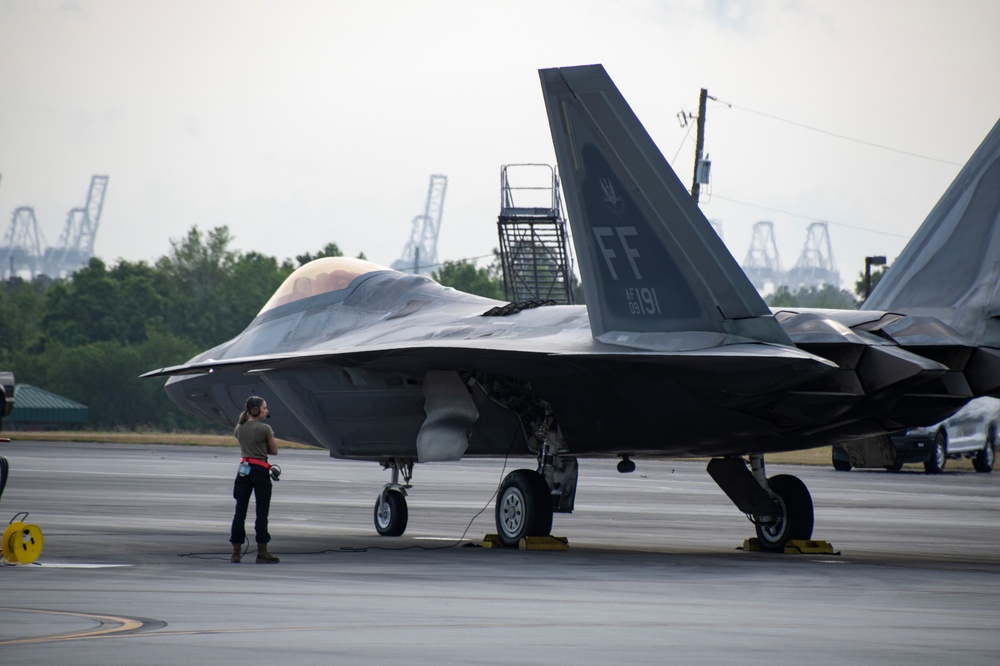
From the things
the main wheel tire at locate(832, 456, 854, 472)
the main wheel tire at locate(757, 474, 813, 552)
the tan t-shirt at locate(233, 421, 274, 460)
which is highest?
the main wheel tire at locate(832, 456, 854, 472)

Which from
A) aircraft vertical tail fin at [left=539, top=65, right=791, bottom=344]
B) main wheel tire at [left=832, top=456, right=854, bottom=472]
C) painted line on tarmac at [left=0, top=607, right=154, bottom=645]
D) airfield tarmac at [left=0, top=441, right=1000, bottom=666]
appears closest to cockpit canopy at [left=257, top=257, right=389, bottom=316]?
airfield tarmac at [left=0, top=441, right=1000, bottom=666]

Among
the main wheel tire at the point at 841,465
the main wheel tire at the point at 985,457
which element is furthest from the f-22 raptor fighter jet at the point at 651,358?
the main wheel tire at the point at 985,457

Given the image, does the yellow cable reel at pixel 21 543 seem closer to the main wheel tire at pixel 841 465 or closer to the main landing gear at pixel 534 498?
the main landing gear at pixel 534 498

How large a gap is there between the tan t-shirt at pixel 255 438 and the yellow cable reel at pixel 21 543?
6.81 ft

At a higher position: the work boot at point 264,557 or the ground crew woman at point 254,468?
the ground crew woman at point 254,468

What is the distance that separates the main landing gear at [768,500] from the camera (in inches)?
592

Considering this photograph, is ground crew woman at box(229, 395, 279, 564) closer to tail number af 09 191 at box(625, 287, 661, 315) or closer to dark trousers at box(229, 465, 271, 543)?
dark trousers at box(229, 465, 271, 543)

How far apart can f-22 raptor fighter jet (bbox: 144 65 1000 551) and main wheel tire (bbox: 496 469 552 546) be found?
0.02m

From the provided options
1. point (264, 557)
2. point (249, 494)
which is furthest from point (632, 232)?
point (264, 557)

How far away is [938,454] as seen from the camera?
3747 centimetres

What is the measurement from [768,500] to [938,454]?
2426 cm

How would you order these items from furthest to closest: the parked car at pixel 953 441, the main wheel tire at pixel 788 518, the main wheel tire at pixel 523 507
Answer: the parked car at pixel 953 441
the main wheel tire at pixel 788 518
the main wheel tire at pixel 523 507

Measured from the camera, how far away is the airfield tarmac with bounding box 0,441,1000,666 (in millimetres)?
7242

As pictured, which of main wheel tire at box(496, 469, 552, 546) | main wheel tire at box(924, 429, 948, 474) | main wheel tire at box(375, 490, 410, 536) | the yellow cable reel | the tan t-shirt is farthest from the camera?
main wheel tire at box(924, 429, 948, 474)
